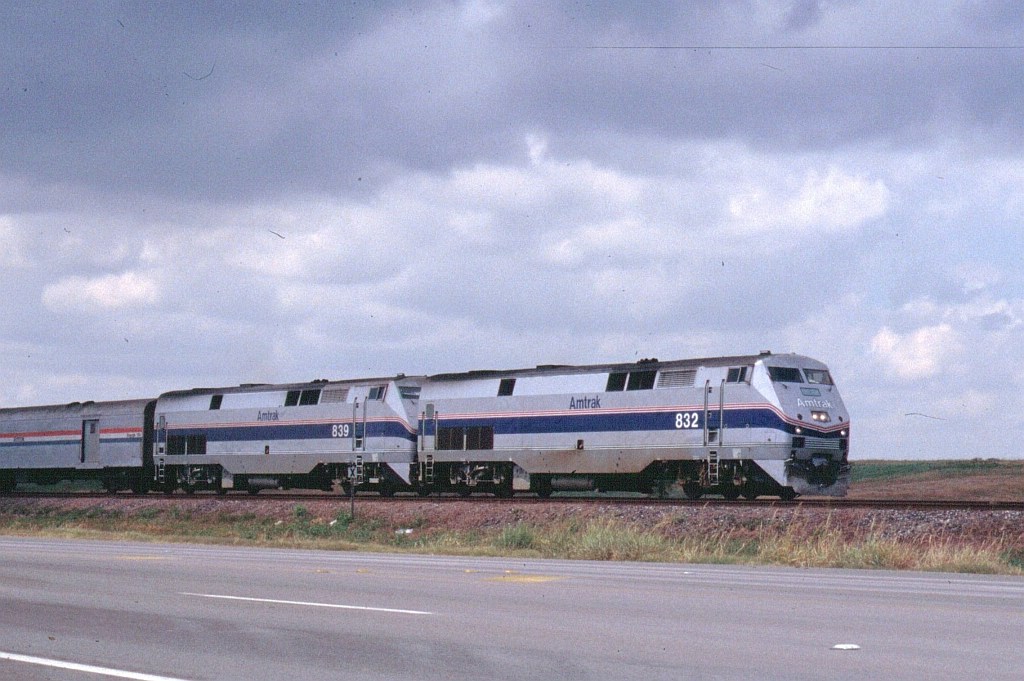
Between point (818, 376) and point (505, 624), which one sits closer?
point (505, 624)

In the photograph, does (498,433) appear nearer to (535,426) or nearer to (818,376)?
(535,426)

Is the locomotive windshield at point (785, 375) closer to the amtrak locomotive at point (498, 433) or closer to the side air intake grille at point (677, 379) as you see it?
the amtrak locomotive at point (498, 433)

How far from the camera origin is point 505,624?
12.9m

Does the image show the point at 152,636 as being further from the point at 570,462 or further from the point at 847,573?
the point at 570,462

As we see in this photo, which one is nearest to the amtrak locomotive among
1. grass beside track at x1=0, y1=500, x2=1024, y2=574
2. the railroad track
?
the railroad track

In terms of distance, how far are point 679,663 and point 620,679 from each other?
0.85 metres

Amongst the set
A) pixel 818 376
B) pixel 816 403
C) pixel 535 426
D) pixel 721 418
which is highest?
pixel 818 376

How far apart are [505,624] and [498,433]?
28245 millimetres

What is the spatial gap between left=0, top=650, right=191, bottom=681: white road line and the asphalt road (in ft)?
0.11

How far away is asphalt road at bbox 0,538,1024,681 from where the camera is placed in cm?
1029

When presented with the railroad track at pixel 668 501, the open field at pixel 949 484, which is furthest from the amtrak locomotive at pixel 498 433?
the open field at pixel 949 484

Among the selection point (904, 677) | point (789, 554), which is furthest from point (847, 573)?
point (904, 677)

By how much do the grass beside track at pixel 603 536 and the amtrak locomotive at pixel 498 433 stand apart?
14.1 feet

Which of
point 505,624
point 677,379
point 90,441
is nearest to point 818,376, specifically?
point 677,379
